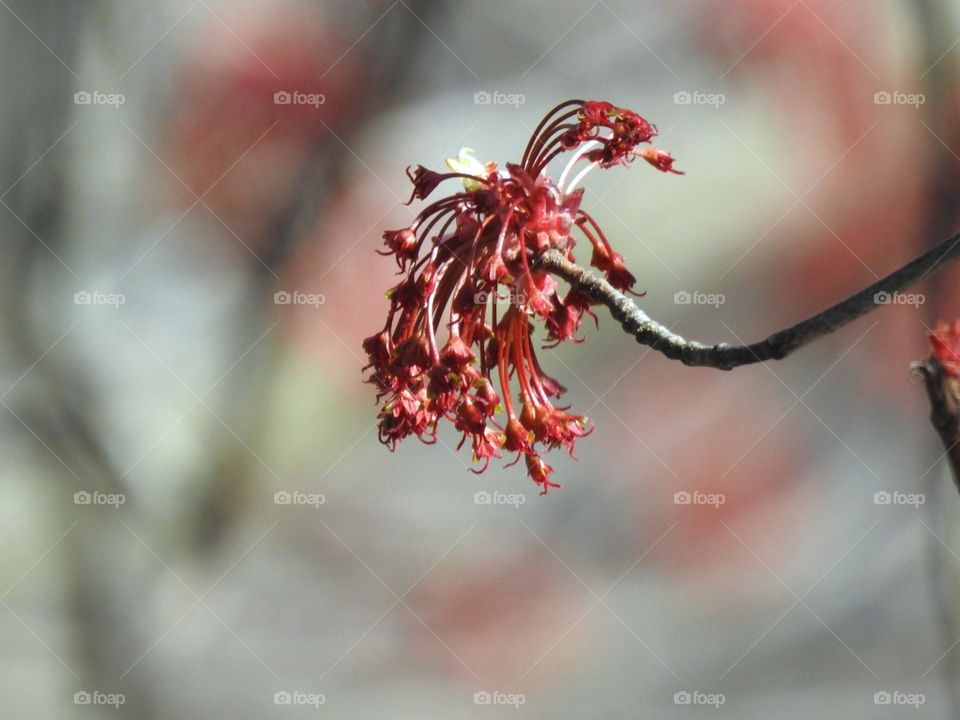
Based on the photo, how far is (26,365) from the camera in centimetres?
140

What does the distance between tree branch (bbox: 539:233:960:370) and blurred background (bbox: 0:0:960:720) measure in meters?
0.76

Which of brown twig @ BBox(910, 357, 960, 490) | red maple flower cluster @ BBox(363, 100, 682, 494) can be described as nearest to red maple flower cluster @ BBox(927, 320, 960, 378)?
brown twig @ BBox(910, 357, 960, 490)

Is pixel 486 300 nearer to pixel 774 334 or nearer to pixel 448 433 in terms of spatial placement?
A: pixel 774 334

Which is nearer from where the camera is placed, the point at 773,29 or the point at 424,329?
the point at 424,329

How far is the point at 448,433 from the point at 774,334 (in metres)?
0.91

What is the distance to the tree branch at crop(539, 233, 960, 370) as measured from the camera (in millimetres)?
424

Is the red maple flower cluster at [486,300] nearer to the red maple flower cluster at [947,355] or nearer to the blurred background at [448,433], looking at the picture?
the red maple flower cluster at [947,355]

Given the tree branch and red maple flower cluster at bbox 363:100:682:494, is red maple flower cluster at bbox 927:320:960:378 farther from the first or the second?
red maple flower cluster at bbox 363:100:682:494

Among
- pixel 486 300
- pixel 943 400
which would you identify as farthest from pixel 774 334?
pixel 486 300

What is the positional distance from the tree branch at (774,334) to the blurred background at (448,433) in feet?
2.50

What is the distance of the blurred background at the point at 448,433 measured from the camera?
1.36 meters

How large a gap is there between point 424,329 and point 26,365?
1018 millimetres

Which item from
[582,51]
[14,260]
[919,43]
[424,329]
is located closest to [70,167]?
[14,260]

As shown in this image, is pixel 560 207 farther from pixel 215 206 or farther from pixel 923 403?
pixel 923 403
